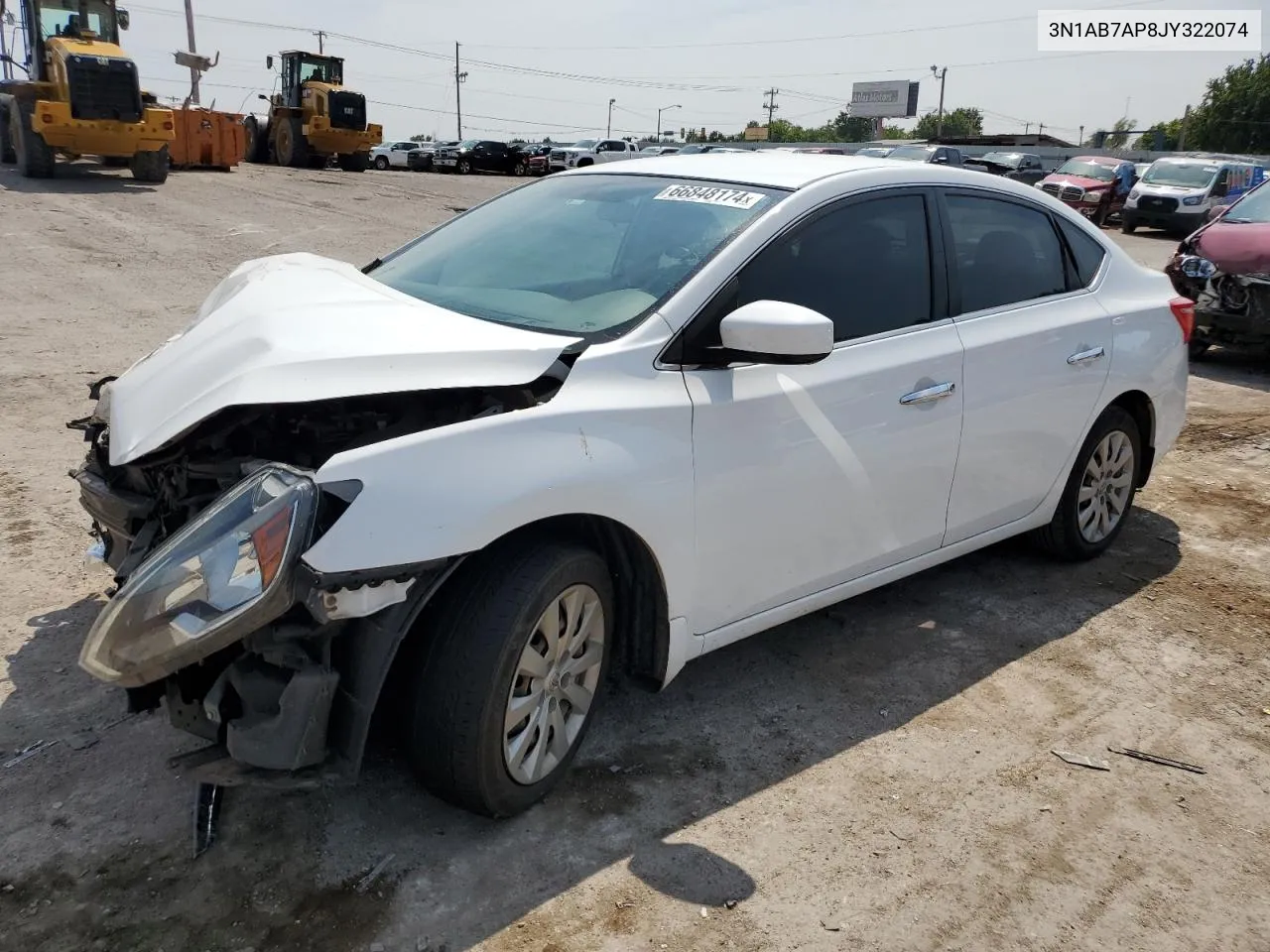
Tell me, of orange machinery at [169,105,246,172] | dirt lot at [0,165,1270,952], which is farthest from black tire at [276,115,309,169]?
dirt lot at [0,165,1270,952]

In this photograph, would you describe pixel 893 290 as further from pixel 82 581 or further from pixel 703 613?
pixel 82 581

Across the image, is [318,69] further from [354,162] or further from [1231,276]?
[1231,276]

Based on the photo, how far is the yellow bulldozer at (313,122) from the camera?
84.9 ft

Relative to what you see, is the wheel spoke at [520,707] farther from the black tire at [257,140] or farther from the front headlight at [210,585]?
the black tire at [257,140]

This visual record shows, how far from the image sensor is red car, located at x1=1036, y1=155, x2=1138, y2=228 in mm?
23125

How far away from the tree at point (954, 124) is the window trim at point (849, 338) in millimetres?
115894

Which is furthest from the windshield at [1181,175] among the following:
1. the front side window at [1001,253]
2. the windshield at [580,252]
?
the windshield at [580,252]

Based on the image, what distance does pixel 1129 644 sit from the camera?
13.2ft

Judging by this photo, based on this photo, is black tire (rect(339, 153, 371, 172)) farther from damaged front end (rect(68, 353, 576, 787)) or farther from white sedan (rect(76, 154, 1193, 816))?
damaged front end (rect(68, 353, 576, 787))

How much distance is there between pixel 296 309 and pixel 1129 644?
130 inches

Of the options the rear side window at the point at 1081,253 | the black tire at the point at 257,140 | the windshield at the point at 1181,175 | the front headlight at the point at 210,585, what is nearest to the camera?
the front headlight at the point at 210,585

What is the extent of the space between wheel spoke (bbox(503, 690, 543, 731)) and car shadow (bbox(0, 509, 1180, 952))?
32 cm

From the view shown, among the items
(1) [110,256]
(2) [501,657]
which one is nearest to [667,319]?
(2) [501,657]

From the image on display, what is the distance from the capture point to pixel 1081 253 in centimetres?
447
